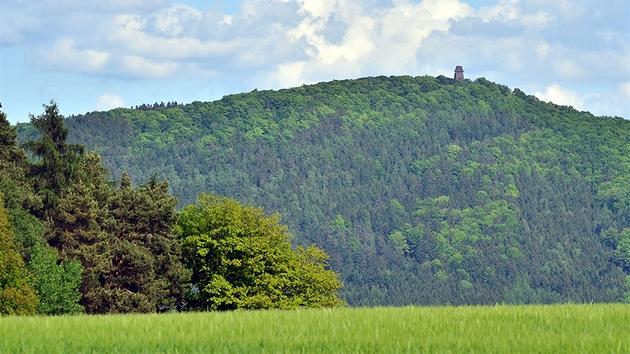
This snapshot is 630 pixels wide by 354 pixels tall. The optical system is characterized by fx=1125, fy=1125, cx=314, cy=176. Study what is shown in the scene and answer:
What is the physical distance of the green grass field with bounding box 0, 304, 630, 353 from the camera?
2034 centimetres

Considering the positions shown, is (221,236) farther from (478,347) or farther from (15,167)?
(478,347)

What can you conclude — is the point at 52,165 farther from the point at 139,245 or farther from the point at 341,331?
the point at 341,331

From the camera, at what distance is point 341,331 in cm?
2283

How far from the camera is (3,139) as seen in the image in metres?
74.6

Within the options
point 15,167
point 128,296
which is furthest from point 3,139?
point 128,296

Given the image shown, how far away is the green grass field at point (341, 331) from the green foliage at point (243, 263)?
44.0 metres

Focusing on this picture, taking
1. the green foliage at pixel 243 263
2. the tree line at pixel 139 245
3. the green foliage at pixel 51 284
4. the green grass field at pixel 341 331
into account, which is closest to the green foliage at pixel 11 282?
the green foliage at pixel 51 284

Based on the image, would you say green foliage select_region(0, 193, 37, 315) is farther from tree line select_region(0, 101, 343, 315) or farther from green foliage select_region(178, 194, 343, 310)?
green foliage select_region(178, 194, 343, 310)

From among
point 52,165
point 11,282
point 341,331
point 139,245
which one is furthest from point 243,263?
point 341,331

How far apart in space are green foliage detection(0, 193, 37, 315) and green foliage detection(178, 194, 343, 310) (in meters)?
15.5

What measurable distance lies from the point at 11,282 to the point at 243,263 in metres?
19.9

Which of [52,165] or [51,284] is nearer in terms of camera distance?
[51,284]

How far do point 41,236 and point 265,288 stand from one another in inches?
602

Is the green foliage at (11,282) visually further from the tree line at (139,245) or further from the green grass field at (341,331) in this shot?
the green grass field at (341,331)
